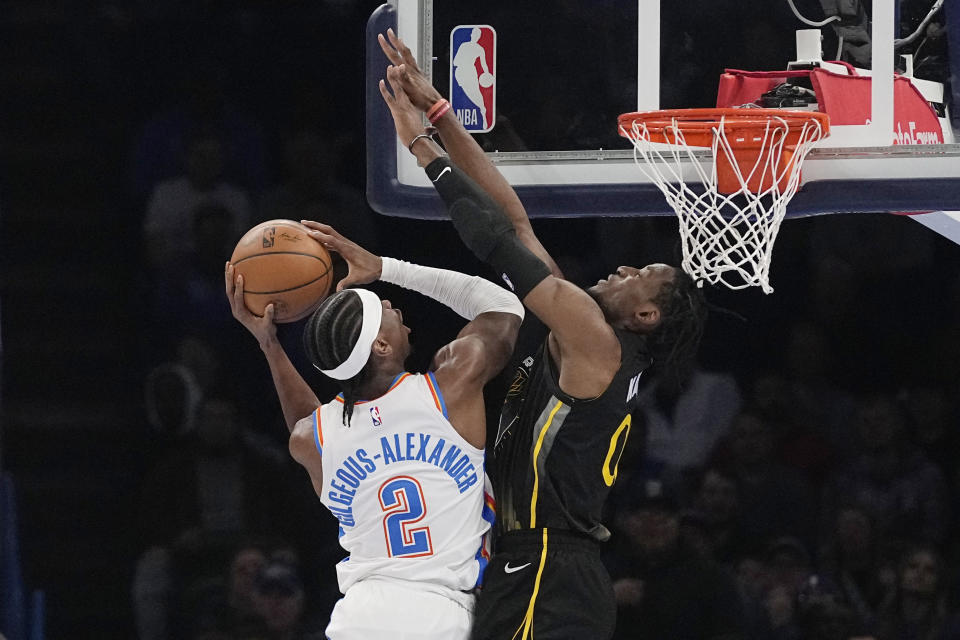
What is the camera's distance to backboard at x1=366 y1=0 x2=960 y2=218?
3.46 m

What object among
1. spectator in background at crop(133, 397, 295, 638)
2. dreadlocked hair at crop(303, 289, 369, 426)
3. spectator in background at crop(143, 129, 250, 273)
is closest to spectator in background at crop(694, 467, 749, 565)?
spectator in background at crop(133, 397, 295, 638)

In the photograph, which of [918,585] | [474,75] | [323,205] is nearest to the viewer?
[474,75]

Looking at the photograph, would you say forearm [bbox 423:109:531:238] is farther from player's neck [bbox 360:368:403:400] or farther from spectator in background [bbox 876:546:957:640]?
spectator in background [bbox 876:546:957:640]

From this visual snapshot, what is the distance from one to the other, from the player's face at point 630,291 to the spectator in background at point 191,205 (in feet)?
9.21

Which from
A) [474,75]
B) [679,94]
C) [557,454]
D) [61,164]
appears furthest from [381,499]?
[61,164]

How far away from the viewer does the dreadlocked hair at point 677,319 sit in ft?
10.3

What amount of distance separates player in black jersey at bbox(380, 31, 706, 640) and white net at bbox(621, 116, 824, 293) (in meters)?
0.28

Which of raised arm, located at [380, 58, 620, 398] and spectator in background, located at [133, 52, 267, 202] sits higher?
spectator in background, located at [133, 52, 267, 202]

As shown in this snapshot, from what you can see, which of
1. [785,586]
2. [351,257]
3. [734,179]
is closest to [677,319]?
[734,179]

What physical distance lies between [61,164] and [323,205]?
140cm

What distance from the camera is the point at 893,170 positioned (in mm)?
3426

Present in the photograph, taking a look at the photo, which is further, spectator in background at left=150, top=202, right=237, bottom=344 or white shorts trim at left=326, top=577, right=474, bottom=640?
spectator in background at left=150, top=202, right=237, bottom=344

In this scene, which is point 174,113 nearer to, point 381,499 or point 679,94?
point 679,94

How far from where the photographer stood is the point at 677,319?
314 cm
